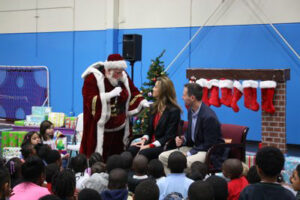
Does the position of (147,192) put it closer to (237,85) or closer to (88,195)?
(88,195)

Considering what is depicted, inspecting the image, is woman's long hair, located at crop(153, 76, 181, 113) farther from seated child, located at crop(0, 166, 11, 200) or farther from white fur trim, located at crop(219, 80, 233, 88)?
seated child, located at crop(0, 166, 11, 200)

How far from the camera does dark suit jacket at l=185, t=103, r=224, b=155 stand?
14.9 ft

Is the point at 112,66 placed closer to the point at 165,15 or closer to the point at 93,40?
the point at 165,15

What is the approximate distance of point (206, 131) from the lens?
4.54 meters

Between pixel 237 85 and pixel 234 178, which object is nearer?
pixel 234 178

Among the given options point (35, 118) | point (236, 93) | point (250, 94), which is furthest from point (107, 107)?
point (35, 118)

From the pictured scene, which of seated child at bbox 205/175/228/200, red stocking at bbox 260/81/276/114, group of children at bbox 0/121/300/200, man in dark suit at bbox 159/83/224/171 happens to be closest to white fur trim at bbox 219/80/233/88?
red stocking at bbox 260/81/276/114

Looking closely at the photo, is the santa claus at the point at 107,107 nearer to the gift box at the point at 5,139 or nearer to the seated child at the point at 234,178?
the seated child at the point at 234,178

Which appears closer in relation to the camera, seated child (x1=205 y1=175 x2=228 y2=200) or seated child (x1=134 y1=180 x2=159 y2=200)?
seated child (x1=134 y1=180 x2=159 y2=200)

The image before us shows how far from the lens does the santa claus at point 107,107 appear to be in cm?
512

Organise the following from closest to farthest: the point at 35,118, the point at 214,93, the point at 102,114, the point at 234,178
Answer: the point at 234,178 < the point at 102,114 < the point at 214,93 < the point at 35,118

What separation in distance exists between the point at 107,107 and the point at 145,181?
243cm

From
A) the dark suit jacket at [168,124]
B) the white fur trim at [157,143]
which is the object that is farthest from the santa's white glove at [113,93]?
the white fur trim at [157,143]

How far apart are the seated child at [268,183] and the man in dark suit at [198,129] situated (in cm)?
206
